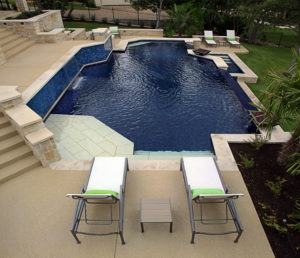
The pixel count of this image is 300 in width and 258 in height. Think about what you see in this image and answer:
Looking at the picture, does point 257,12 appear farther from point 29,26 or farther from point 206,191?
point 206,191

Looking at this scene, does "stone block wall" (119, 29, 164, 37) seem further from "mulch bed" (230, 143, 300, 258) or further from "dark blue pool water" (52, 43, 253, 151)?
"mulch bed" (230, 143, 300, 258)

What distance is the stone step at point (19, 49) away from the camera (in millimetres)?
12591

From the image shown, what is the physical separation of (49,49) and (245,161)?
14.1m

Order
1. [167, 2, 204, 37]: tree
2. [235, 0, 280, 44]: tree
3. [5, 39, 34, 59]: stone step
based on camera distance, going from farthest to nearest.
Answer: [167, 2, 204, 37]: tree < [235, 0, 280, 44]: tree < [5, 39, 34, 59]: stone step

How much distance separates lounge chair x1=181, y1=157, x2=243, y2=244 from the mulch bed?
945 mm

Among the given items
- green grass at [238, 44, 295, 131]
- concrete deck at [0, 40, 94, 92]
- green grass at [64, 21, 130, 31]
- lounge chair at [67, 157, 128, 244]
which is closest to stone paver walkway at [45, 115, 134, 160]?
lounge chair at [67, 157, 128, 244]

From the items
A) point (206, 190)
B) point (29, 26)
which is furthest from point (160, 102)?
point (29, 26)

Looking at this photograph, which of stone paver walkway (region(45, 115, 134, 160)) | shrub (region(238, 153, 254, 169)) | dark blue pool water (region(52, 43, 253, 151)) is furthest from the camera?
dark blue pool water (region(52, 43, 253, 151))

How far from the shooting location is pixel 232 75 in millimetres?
13305

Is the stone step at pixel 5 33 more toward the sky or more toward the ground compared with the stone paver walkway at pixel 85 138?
more toward the sky

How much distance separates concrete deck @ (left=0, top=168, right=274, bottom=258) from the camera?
180 inches

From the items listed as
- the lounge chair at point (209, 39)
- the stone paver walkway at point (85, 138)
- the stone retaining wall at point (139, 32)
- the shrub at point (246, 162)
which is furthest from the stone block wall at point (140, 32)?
the shrub at point (246, 162)

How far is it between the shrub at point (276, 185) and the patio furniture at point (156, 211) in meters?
3.11

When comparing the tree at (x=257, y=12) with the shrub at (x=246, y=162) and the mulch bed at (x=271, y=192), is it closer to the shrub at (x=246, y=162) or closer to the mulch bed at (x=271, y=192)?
the mulch bed at (x=271, y=192)
